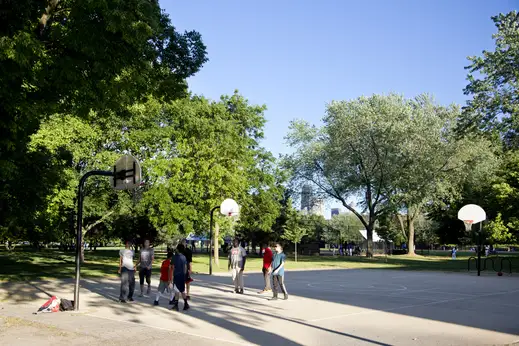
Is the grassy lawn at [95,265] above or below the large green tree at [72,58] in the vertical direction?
below

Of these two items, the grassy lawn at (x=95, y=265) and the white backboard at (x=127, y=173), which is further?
the grassy lawn at (x=95, y=265)

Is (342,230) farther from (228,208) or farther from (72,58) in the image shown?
(72,58)

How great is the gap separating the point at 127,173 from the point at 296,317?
5.37m

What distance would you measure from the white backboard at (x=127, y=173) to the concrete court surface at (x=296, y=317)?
10.1 feet

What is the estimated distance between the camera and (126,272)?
15062mm

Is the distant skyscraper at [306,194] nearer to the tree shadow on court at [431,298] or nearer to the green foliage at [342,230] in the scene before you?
the green foliage at [342,230]

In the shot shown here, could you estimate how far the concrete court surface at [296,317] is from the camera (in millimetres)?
10125

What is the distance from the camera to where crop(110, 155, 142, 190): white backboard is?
13.2 meters

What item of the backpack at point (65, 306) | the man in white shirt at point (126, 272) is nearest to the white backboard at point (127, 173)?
the man in white shirt at point (126, 272)

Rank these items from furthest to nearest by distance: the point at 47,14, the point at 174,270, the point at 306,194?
the point at 306,194 → the point at 174,270 → the point at 47,14

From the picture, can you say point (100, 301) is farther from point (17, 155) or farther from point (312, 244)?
point (312, 244)

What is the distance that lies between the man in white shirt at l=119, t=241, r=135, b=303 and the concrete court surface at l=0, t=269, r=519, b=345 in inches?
17.8

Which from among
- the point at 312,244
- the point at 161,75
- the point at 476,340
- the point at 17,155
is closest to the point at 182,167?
the point at 17,155

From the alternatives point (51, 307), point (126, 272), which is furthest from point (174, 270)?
point (51, 307)
